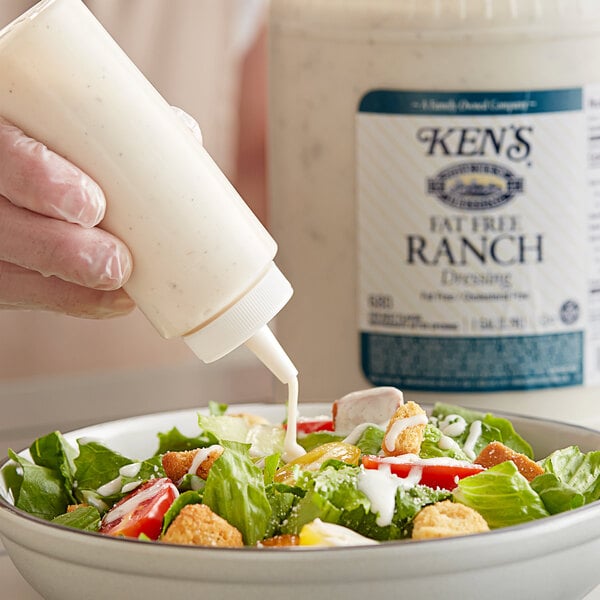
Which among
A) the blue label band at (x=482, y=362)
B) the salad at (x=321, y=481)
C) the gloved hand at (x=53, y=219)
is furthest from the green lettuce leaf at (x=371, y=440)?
the blue label band at (x=482, y=362)

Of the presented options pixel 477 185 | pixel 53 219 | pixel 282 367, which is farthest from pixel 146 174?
pixel 477 185

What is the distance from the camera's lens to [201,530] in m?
0.70

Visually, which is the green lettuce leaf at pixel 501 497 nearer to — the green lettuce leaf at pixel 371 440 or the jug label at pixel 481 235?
the green lettuce leaf at pixel 371 440

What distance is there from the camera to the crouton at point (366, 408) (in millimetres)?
929

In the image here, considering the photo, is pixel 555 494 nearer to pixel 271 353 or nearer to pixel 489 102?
pixel 271 353

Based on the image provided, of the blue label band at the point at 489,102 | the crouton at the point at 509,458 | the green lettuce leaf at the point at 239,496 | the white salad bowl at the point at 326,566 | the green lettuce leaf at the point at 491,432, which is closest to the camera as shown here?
the white salad bowl at the point at 326,566

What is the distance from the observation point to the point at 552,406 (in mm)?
1228

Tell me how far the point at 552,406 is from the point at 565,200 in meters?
0.21

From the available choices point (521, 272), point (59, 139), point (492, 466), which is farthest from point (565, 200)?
point (59, 139)

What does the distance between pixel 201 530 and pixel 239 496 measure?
0.05 m

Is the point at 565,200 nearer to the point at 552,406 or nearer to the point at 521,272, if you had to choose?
the point at 521,272

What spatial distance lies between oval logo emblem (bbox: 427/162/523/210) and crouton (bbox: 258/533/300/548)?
524 millimetres

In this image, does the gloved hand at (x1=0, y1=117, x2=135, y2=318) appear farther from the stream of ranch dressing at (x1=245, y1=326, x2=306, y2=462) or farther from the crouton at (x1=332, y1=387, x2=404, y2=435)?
the crouton at (x1=332, y1=387, x2=404, y2=435)

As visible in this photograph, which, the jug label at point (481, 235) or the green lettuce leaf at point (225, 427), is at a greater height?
the jug label at point (481, 235)
